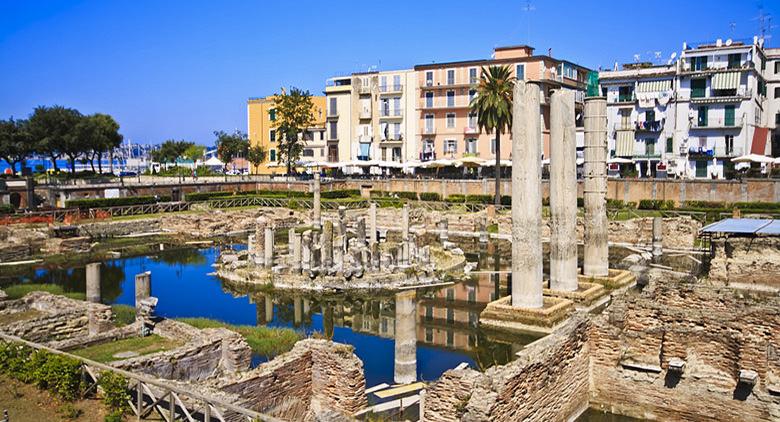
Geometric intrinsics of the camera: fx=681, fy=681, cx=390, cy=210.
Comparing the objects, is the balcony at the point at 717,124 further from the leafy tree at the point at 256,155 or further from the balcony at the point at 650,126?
the leafy tree at the point at 256,155

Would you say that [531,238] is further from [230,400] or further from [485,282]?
[230,400]

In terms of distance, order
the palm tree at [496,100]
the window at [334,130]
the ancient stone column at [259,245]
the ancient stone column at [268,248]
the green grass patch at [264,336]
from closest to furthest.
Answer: the green grass patch at [264,336]
the ancient stone column at [268,248]
the ancient stone column at [259,245]
the palm tree at [496,100]
the window at [334,130]

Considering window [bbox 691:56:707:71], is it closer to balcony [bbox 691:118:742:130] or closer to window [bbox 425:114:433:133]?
balcony [bbox 691:118:742:130]

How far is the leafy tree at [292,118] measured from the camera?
8575cm

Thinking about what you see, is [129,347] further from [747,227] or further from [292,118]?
[292,118]

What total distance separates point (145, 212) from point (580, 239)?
126ft

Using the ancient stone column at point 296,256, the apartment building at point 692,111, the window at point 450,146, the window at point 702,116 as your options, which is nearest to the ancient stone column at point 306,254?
the ancient stone column at point 296,256

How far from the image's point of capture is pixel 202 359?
735 inches

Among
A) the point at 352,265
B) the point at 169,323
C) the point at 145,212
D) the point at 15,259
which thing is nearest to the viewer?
the point at 169,323

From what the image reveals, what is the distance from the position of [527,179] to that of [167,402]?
15799 mm

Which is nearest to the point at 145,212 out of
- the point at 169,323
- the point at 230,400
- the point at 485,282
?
the point at 485,282

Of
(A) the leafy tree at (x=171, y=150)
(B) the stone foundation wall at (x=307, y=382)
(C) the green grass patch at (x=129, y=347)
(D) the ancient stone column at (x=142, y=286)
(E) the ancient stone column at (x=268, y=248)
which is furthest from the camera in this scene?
(A) the leafy tree at (x=171, y=150)

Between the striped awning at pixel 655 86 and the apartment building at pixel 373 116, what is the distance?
26580 millimetres

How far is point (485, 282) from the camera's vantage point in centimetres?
3719
